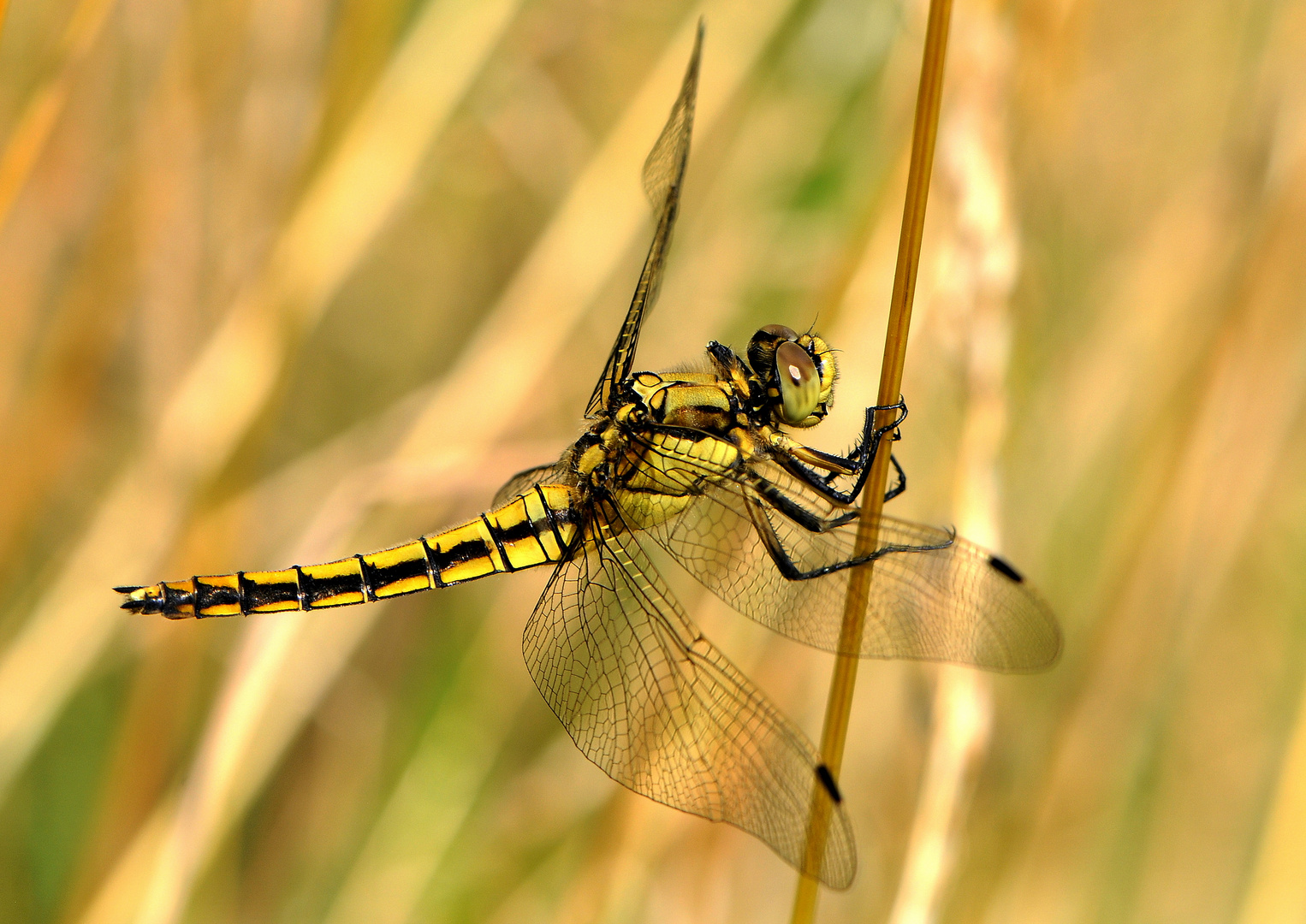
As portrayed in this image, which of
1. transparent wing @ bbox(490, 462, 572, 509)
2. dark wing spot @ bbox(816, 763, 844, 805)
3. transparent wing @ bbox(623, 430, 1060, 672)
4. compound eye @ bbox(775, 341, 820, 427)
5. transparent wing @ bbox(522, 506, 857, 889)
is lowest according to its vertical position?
dark wing spot @ bbox(816, 763, 844, 805)

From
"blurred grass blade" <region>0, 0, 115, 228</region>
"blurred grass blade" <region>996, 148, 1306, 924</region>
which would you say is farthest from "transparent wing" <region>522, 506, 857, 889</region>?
"blurred grass blade" <region>0, 0, 115, 228</region>

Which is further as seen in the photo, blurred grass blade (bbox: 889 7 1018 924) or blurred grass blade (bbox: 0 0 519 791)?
blurred grass blade (bbox: 0 0 519 791)

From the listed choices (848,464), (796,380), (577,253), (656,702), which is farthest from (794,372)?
(577,253)

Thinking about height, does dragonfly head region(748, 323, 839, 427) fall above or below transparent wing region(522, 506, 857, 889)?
above

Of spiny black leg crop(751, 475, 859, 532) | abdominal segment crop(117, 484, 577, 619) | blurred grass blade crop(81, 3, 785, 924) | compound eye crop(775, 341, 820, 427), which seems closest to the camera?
spiny black leg crop(751, 475, 859, 532)

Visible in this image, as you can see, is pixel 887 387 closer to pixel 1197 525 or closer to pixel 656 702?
pixel 656 702

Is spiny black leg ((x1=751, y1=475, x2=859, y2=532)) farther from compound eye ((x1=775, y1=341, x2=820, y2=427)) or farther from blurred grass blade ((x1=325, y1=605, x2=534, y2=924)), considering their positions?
blurred grass blade ((x1=325, y1=605, x2=534, y2=924))

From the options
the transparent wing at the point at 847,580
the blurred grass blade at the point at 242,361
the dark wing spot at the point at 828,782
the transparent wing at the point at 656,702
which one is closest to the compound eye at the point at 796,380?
the transparent wing at the point at 847,580

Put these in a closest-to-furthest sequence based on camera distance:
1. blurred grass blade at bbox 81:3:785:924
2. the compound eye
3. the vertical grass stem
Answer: the vertical grass stem → the compound eye → blurred grass blade at bbox 81:3:785:924

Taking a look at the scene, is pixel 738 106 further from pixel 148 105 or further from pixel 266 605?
pixel 266 605
